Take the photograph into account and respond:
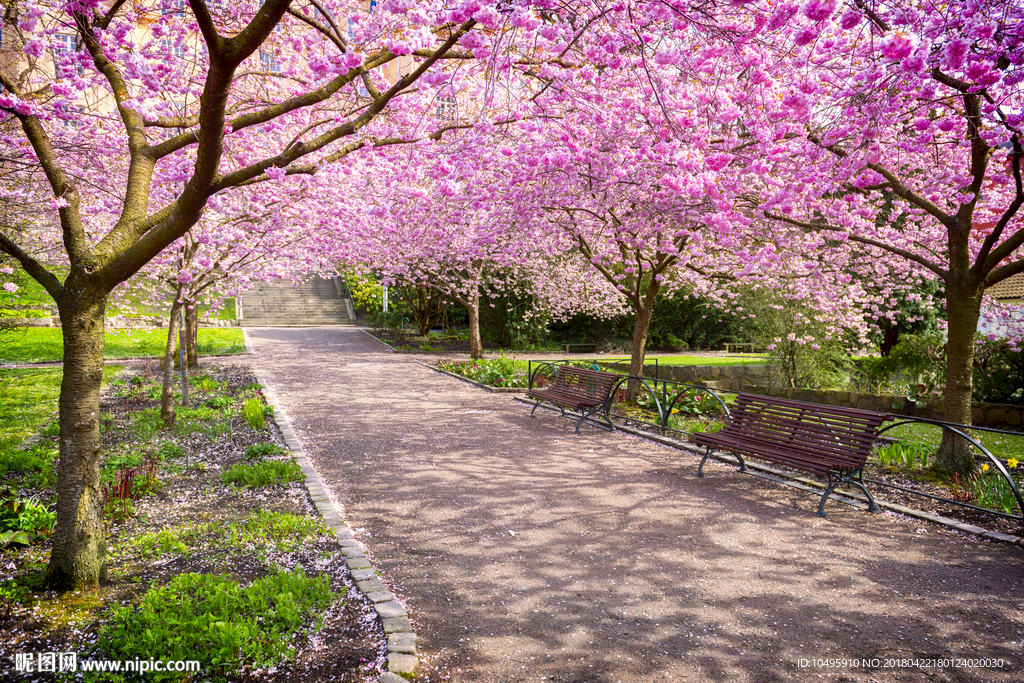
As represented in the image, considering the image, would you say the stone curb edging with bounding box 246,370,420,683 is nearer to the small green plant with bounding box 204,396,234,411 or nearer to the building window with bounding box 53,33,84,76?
the small green plant with bounding box 204,396,234,411

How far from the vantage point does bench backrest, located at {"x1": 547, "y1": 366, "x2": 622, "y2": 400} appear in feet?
28.4

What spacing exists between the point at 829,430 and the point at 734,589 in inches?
95.3

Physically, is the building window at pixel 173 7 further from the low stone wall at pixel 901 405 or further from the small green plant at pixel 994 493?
the low stone wall at pixel 901 405

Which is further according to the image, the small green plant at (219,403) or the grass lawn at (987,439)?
the small green plant at (219,403)

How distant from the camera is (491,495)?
5.72m

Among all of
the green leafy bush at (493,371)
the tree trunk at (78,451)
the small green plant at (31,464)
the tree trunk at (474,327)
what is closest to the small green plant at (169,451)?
the small green plant at (31,464)

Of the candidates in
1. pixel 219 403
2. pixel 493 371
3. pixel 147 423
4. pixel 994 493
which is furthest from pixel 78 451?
pixel 493 371

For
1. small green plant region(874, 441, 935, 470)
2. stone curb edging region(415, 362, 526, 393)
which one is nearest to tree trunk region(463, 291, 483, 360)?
stone curb edging region(415, 362, 526, 393)

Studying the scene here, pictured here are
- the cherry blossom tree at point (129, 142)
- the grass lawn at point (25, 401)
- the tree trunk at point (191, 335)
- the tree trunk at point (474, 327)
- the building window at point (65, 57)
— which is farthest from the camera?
the tree trunk at point (474, 327)

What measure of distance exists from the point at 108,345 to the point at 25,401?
911cm

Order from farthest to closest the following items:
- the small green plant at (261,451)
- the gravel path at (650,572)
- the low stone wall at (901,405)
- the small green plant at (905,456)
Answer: the low stone wall at (901,405) < the small green plant at (905,456) < the small green plant at (261,451) < the gravel path at (650,572)

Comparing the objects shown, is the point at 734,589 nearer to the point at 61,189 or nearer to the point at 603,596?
the point at 603,596

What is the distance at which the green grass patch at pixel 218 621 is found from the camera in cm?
291

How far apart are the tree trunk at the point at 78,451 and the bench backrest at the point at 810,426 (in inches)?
226
